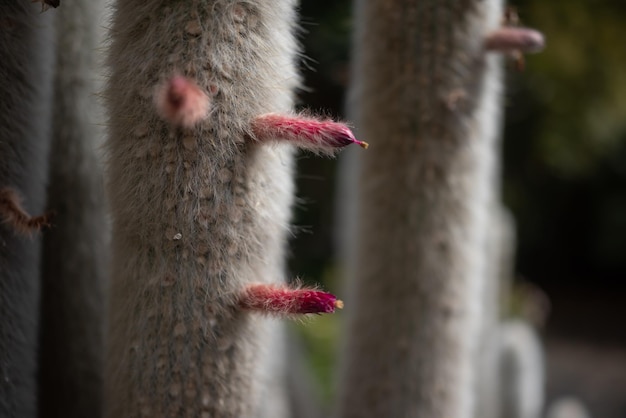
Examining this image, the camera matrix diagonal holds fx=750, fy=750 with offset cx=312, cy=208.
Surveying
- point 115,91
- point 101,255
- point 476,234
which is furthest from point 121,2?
point 476,234

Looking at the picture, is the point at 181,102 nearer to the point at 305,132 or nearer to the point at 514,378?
the point at 305,132

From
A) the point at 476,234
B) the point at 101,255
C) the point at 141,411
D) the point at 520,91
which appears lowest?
the point at 141,411

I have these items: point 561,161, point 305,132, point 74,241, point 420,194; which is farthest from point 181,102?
point 561,161

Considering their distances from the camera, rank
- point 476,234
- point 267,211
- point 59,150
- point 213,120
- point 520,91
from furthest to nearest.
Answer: point 520,91 < point 476,234 < point 59,150 < point 267,211 < point 213,120

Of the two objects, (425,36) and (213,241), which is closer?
(213,241)

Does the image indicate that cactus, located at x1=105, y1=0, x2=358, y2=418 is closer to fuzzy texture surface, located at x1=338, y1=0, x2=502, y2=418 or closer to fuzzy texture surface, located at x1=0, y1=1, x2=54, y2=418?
fuzzy texture surface, located at x1=0, y1=1, x2=54, y2=418

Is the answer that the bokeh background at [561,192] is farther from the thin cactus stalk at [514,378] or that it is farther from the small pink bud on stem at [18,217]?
the small pink bud on stem at [18,217]

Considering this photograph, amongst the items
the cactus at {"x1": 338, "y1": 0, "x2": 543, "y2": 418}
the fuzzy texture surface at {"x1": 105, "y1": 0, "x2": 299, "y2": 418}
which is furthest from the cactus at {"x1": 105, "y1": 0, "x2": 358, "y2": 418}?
the cactus at {"x1": 338, "y1": 0, "x2": 543, "y2": 418}

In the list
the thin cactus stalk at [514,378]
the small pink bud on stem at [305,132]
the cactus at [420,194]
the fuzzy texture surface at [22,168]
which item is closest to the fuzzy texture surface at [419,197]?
the cactus at [420,194]

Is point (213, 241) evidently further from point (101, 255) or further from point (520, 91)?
point (520, 91)
